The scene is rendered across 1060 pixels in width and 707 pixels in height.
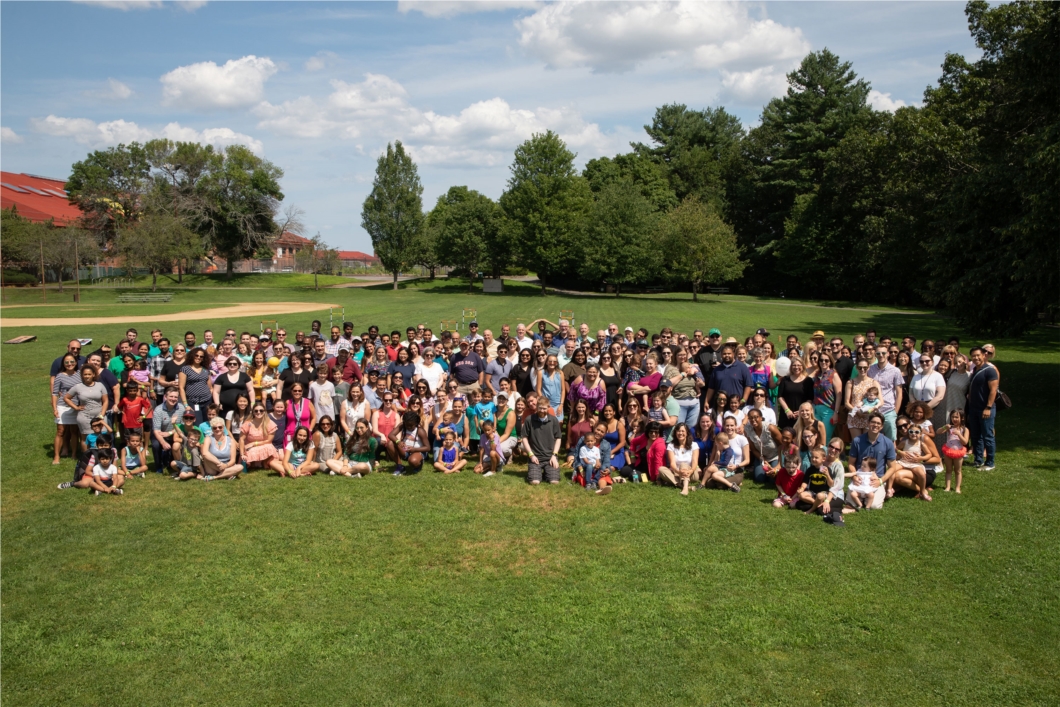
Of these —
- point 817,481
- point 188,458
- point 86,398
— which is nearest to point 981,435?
point 817,481

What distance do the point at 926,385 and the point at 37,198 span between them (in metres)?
88.9

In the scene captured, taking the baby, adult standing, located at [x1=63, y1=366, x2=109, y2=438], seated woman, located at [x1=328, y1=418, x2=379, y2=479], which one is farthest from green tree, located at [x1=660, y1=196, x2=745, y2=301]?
adult standing, located at [x1=63, y1=366, x2=109, y2=438]

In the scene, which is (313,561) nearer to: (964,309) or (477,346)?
(477,346)

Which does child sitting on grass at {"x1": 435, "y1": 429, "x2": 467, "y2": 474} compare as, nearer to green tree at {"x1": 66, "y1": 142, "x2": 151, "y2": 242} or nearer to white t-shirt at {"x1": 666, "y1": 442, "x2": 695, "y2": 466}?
white t-shirt at {"x1": 666, "y1": 442, "x2": 695, "y2": 466}

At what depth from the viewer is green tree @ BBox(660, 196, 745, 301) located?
51.0 metres

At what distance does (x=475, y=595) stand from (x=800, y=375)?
20.3 feet

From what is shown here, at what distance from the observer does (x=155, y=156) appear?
6775cm

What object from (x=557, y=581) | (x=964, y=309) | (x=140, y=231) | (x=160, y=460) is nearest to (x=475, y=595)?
(x=557, y=581)

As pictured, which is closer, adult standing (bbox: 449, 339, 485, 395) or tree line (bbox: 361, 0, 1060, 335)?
adult standing (bbox: 449, 339, 485, 395)

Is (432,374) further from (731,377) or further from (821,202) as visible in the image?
(821,202)

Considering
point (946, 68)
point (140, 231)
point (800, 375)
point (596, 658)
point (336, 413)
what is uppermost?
point (946, 68)

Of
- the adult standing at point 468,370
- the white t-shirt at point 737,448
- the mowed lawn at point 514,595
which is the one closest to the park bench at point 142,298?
the mowed lawn at point 514,595

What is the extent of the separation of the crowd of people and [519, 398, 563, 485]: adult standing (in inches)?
0.9

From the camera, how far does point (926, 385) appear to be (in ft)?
34.3
